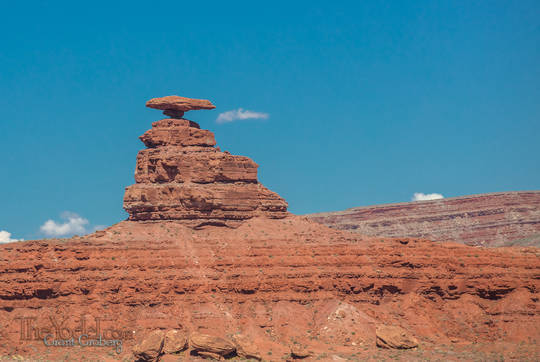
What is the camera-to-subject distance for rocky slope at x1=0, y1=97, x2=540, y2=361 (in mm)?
59062

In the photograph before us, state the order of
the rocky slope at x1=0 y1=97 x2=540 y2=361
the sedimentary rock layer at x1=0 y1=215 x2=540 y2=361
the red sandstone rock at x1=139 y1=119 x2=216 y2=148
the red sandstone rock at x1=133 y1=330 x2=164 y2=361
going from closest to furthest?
1. the red sandstone rock at x1=133 y1=330 x2=164 y2=361
2. the rocky slope at x1=0 y1=97 x2=540 y2=361
3. the sedimentary rock layer at x1=0 y1=215 x2=540 y2=361
4. the red sandstone rock at x1=139 y1=119 x2=216 y2=148

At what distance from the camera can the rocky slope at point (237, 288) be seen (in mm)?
59062

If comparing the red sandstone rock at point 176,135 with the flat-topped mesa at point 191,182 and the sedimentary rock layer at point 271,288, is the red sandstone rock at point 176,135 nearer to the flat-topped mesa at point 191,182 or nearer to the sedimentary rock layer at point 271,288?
the flat-topped mesa at point 191,182

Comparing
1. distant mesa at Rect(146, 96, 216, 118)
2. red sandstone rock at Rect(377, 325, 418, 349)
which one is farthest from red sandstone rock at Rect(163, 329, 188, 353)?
distant mesa at Rect(146, 96, 216, 118)

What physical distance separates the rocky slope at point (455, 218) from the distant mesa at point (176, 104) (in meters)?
61.6

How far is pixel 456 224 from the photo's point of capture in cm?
12925

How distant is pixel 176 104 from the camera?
7256 cm

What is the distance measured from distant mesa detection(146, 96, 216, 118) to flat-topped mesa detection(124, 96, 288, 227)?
0.09 m

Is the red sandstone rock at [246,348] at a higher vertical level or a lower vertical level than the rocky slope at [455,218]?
lower

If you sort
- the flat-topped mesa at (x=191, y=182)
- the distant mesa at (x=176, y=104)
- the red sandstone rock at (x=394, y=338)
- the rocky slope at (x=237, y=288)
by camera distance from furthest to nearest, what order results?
the distant mesa at (x=176, y=104) < the flat-topped mesa at (x=191, y=182) < the red sandstone rock at (x=394, y=338) < the rocky slope at (x=237, y=288)

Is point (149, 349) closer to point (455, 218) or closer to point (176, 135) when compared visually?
point (176, 135)

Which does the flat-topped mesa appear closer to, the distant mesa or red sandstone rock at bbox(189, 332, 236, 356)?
the distant mesa

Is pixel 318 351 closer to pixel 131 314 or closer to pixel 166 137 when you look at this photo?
pixel 131 314

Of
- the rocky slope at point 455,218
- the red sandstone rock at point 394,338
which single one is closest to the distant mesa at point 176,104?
the red sandstone rock at point 394,338
